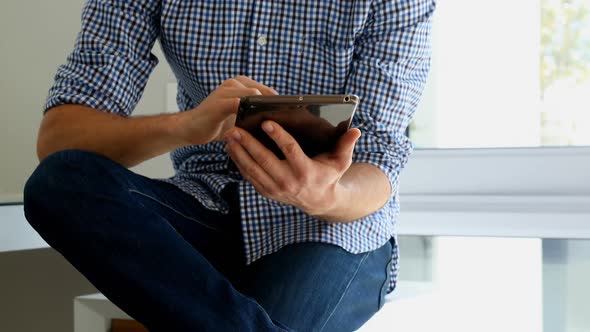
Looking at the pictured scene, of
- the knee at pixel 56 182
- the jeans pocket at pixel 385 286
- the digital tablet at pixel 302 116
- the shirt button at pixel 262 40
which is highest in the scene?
the shirt button at pixel 262 40

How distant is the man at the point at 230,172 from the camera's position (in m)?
1.02

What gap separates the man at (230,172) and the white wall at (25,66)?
0.77m

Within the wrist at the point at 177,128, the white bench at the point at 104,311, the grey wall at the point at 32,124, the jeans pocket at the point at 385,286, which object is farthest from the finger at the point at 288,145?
the grey wall at the point at 32,124

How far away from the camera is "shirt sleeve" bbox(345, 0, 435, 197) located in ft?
4.21

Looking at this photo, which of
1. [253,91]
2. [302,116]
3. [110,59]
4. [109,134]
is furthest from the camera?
[110,59]

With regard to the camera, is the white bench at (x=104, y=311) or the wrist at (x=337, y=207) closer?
the wrist at (x=337, y=207)

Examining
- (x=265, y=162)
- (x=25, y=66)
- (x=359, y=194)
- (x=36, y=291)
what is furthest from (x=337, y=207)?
(x=25, y=66)

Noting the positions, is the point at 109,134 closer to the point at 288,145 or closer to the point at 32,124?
the point at 288,145

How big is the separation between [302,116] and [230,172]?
1.25ft

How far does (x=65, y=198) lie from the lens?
1.04m

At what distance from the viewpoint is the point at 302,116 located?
0.98m

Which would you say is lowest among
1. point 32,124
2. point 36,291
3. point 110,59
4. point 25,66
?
point 36,291

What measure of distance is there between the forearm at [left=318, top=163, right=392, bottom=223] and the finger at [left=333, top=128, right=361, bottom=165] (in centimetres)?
7

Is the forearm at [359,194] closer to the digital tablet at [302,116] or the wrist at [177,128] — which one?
the digital tablet at [302,116]
